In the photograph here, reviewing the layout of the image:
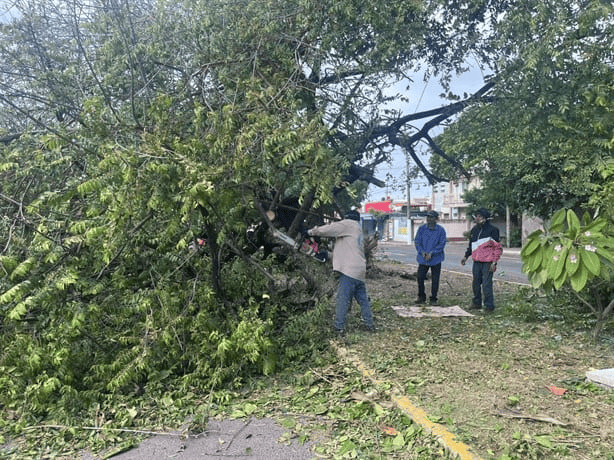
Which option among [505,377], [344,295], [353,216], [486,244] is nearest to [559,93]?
[486,244]

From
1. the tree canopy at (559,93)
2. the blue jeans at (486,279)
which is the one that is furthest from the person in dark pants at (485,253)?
the tree canopy at (559,93)

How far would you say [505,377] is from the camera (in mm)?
4602

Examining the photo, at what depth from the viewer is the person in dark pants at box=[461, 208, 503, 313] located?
7.58 meters

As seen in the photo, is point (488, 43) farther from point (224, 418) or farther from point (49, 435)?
point (49, 435)

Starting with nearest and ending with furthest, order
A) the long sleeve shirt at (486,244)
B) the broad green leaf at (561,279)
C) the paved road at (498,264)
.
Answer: the broad green leaf at (561,279) < the long sleeve shirt at (486,244) < the paved road at (498,264)

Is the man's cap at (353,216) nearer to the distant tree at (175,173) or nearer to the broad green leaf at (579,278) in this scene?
the distant tree at (175,173)

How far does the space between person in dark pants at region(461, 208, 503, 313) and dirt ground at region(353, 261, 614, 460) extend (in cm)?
40

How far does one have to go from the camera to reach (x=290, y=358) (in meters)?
5.54

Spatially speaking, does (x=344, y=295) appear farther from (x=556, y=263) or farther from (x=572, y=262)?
(x=572, y=262)

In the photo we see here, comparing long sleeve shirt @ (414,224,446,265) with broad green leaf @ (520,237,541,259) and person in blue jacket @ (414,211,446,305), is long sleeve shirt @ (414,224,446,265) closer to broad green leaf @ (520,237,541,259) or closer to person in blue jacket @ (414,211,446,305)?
person in blue jacket @ (414,211,446,305)

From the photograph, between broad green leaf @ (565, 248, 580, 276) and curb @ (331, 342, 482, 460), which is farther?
broad green leaf @ (565, 248, 580, 276)

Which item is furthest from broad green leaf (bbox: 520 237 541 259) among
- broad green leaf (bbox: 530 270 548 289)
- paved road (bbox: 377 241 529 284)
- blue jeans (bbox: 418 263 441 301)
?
paved road (bbox: 377 241 529 284)

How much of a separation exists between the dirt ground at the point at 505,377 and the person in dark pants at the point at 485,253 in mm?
403

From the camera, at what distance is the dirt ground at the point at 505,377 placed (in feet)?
11.1
